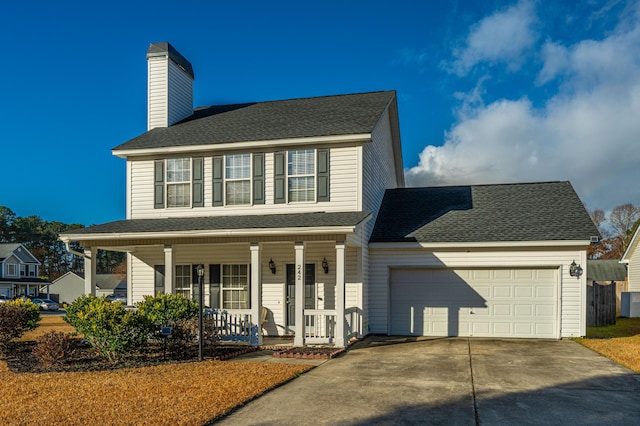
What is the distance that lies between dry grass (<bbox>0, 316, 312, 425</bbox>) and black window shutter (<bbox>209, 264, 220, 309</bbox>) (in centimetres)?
549

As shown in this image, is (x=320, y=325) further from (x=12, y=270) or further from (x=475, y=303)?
(x=12, y=270)

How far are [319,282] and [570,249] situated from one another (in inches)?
268

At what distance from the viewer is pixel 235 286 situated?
1592cm

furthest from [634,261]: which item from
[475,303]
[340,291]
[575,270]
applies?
[340,291]

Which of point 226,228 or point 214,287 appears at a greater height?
point 226,228

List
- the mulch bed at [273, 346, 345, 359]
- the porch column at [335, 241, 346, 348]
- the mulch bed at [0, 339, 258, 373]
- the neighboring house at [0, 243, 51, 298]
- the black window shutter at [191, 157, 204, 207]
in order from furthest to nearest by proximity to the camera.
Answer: the neighboring house at [0, 243, 51, 298] < the black window shutter at [191, 157, 204, 207] < the porch column at [335, 241, 346, 348] < the mulch bed at [273, 346, 345, 359] < the mulch bed at [0, 339, 258, 373]

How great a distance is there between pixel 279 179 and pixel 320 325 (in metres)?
4.10

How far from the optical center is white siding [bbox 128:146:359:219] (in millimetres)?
14469

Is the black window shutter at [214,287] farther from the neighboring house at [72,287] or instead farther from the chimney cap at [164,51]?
the neighboring house at [72,287]

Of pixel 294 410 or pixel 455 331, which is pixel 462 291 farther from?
pixel 294 410

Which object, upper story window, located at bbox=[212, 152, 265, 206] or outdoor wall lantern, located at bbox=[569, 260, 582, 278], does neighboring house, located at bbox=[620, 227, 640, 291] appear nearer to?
outdoor wall lantern, located at bbox=[569, 260, 582, 278]

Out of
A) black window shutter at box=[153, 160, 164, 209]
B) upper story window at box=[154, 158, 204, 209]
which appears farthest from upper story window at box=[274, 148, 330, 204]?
black window shutter at box=[153, 160, 164, 209]

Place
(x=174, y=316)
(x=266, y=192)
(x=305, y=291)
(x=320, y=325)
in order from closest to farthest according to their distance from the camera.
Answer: (x=174, y=316) → (x=320, y=325) → (x=266, y=192) → (x=305, y=291)

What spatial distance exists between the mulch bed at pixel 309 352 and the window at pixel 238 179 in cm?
475
